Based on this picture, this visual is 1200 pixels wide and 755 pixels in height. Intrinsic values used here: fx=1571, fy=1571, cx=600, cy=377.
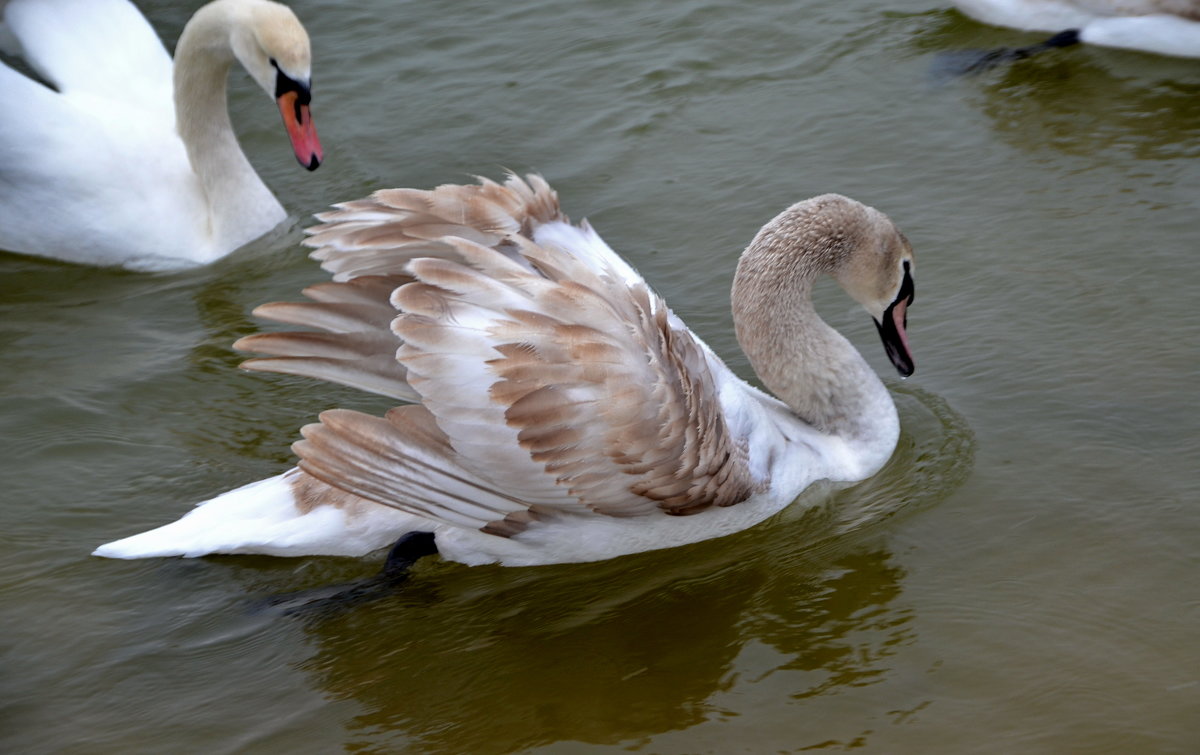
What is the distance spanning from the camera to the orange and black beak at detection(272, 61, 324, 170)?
6.41m

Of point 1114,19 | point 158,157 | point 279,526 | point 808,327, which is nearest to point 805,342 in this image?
point 808,327

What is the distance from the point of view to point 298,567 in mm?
4789

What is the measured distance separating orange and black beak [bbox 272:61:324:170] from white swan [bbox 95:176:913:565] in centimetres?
178

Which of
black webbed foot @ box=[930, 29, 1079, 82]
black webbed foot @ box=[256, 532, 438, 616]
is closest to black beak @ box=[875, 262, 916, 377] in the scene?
black webbed foot @ box=[256, 532, 438, 616]

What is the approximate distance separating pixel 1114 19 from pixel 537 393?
Result: 4.65 m

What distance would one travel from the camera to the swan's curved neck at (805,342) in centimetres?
493

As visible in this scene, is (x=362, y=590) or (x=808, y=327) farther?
(x=808, y=327)

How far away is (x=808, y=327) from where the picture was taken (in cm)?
502

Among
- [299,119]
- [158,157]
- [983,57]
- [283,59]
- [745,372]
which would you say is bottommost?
[745,372]

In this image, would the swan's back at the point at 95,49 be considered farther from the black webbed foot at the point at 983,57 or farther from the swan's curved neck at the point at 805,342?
the black webbed foot at the point at 983,57

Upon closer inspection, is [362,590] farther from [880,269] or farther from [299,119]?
[299,119]

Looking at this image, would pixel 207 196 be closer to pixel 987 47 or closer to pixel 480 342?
pixel 480 342

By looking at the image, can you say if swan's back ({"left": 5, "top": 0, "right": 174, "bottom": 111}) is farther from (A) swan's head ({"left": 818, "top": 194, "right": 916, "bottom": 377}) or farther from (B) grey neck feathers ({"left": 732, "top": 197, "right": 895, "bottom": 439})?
(A) swan's head ({"left": 818, "top": 194, "right": 916, "bottom": 377})

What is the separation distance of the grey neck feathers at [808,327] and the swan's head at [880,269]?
0.03ft
